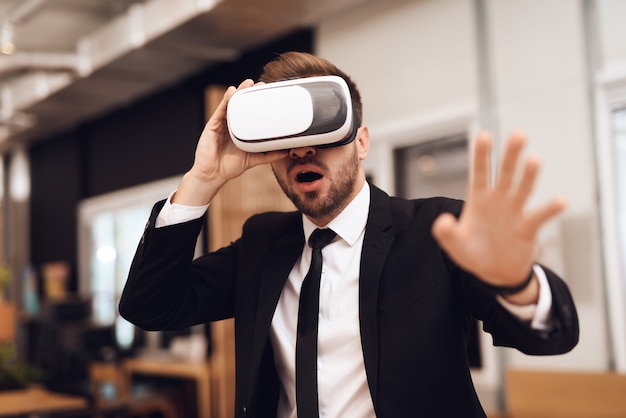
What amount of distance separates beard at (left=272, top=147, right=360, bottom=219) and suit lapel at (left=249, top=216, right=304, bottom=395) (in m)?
0.11

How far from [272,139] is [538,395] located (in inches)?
105

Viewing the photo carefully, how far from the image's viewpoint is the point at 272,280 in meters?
1.38

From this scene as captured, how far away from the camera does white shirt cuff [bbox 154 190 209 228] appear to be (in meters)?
1.39

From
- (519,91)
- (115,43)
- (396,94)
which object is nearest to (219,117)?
(519,91)

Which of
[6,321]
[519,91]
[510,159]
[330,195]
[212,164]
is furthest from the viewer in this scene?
[6,321]

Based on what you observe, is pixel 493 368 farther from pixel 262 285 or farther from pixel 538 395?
pixel 262 285

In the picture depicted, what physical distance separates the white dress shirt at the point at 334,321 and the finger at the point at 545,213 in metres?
0.46

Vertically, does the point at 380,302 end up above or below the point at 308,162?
below

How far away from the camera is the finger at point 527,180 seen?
0.87m

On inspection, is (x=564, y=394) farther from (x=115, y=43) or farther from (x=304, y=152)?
(x=115, y=43)

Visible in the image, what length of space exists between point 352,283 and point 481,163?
474mm

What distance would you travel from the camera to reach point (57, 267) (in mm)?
7652

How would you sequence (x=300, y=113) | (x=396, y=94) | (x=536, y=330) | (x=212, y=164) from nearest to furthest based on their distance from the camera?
(x=536, y=330)
(x=300, y=113)
(x=212, y=164)
(x=396, y=94)

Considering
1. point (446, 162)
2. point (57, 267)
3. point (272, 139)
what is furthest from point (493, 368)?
point (57, 267)
